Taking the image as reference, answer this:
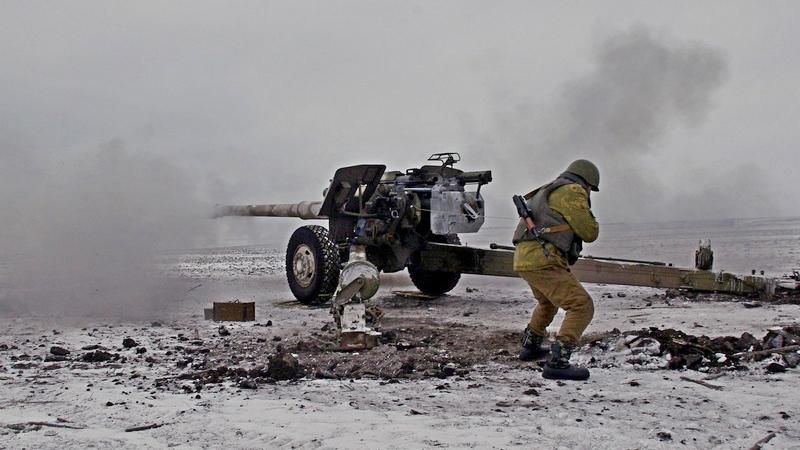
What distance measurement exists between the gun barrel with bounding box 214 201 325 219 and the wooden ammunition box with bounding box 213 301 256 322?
2.15 meters

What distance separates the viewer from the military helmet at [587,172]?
19.7 feet

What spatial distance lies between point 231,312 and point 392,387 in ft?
12.5

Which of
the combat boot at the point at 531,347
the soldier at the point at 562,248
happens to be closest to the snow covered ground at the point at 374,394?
the combat boot at the point at 531,347

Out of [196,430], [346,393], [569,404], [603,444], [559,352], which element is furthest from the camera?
[559,352]

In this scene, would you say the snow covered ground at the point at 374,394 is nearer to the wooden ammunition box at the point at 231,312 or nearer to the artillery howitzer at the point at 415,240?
the wooden ammunition box at the point at 231,312

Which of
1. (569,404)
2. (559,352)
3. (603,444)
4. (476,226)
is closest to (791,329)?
(559,352)

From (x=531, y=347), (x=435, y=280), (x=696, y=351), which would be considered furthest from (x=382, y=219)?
(x=696, y=351)

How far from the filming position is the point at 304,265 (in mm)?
10641

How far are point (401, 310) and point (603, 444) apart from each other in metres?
6.38

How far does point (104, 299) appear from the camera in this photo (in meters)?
10.2

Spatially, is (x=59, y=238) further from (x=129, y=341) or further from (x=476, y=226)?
(x=476, y=226)

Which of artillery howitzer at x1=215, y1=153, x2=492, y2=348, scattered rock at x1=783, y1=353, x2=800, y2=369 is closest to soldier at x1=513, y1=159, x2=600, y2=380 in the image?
scattered rock at x1=783, y1=353, x2=800, y2=369

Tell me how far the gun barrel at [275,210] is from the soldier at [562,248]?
4.95 m

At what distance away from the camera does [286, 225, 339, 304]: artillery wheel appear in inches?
406
